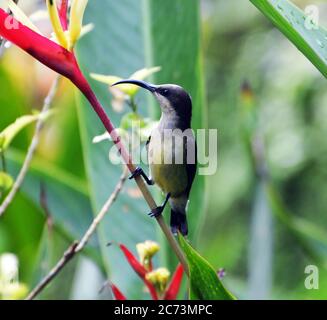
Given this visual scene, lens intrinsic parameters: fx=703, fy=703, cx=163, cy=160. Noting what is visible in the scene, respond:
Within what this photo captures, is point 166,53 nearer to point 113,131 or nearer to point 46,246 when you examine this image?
point 46,246

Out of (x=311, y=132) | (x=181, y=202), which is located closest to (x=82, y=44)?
(x=181, y=202)

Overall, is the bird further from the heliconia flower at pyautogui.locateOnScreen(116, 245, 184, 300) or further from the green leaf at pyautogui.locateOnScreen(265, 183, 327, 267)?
the green leaf at pyautogui.locateOnScreen(265, 183, 327, 267)

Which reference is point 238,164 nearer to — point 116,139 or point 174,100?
point 174,100

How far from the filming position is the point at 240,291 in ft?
3.97

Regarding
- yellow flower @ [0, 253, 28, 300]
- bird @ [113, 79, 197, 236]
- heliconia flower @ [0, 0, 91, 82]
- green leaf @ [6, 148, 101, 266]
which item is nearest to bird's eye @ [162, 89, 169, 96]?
bird @ [113, 79, 197, 236]

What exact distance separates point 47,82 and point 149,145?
2.86 feet

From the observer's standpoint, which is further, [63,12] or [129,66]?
[129,66]

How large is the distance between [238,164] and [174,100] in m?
1.63

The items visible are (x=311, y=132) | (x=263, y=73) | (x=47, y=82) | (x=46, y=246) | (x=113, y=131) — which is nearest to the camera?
(x=113, y=131)

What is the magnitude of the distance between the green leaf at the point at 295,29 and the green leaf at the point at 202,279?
0.52ft

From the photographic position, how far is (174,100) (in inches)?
21.9

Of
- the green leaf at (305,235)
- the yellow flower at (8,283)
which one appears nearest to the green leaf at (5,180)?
the yellow flower at (8,283)

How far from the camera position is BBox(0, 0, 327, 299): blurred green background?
102cm

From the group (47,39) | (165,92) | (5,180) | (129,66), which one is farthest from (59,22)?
(129,66)
